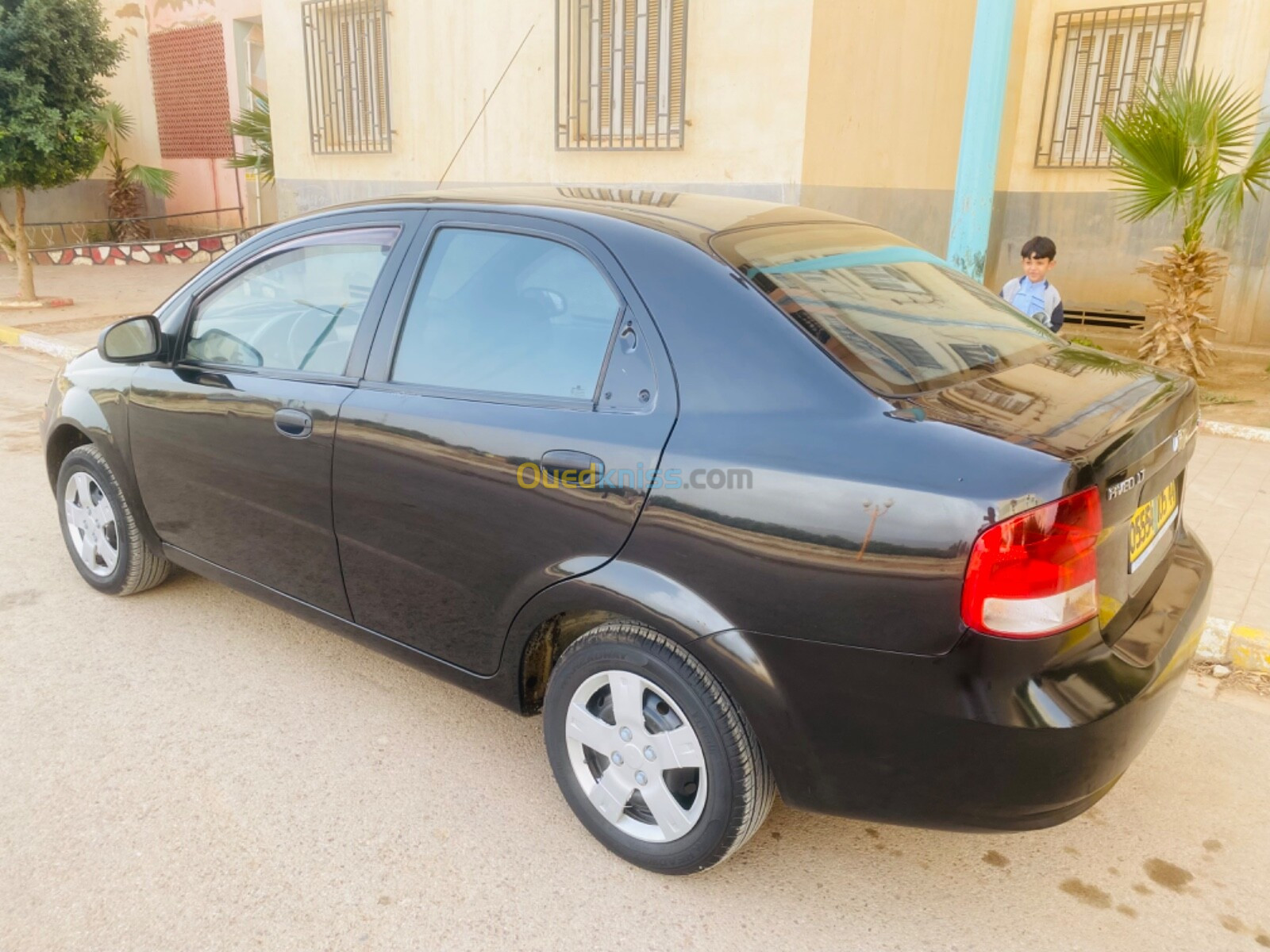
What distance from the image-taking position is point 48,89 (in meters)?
10.2

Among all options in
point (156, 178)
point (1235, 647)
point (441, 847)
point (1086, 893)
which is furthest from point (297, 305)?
point (156, 178)

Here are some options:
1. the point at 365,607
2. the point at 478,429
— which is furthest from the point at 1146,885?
the point at 365,607

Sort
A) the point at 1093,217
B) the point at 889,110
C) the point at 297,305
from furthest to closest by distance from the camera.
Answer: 1. the point at 1093,217
2. the point at 889,110
3. the point at 297,305

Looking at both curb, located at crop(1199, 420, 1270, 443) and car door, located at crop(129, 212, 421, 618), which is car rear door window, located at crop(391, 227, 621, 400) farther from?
curb, located at crop(1199, 420, 1270, 443)

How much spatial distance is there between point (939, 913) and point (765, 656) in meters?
0.87

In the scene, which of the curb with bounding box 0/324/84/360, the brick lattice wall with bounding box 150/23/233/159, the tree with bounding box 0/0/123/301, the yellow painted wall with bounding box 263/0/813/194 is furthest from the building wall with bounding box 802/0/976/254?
the brick lattice wall with bounding box 150/23/233/159

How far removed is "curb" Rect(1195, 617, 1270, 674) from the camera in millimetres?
3662

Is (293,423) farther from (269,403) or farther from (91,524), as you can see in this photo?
(91,524)

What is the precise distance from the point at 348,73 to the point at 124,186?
9.71 m

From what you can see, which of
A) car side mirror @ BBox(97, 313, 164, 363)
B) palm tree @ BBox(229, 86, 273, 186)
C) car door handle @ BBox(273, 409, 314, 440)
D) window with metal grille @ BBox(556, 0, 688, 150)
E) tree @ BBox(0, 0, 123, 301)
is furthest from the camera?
palm tree @ BBox(229, 86, 273, 186)

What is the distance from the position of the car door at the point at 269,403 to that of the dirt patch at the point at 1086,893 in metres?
2.21

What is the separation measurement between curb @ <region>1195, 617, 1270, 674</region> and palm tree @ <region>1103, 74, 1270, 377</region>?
13.7 feet

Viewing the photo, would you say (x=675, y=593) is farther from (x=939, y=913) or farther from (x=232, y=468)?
(x=232, y=468)

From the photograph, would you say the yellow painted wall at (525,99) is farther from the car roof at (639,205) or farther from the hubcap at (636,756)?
the hubcap at (636,756)
